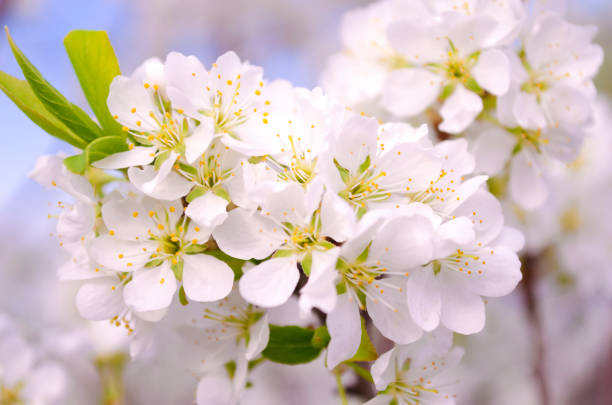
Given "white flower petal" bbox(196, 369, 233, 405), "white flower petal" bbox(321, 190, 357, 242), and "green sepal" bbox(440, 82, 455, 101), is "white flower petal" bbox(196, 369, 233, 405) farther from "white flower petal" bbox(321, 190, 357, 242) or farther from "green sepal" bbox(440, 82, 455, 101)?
"green sepal" bbox(440, 82, 455, 101)

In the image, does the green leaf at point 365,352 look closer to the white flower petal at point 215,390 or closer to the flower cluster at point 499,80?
the white flower petal at point 215,390

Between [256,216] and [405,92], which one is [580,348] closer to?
[405,92]

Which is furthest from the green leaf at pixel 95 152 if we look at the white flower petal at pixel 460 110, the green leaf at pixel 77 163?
the white flower petal at pixel 460 110

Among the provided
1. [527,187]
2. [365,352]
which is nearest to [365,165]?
[365,352]

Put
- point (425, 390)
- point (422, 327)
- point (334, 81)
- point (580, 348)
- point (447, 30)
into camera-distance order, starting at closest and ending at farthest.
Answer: point (422, 327)
point (425, 390)
point (447, 30)
point (334, 81)
point (580, 348)

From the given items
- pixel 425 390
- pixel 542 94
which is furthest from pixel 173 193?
pixel 542 94

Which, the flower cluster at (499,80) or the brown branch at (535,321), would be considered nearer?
the flower cluster at (499,80)

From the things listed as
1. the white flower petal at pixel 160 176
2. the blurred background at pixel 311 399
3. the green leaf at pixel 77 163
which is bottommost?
the blurred background at pixel 311 399
